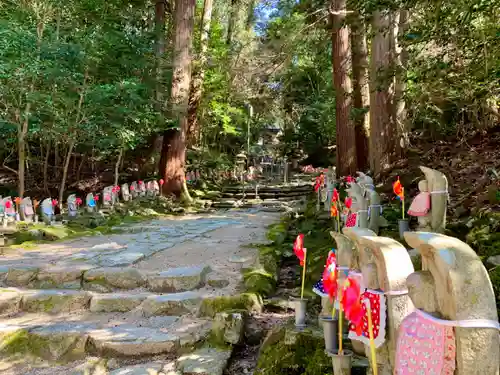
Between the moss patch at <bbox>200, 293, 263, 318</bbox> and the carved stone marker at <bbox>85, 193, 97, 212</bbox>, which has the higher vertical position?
the carved stone marker at <bbox>85, 193, 97, 212</bbox>

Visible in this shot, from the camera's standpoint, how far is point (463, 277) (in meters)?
1.75

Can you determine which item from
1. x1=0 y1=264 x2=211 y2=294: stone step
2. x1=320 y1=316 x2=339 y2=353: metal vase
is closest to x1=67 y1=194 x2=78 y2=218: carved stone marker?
x1=0 y1=264 x2=211 y2=294: stone step

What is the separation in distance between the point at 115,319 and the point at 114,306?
247 millimetres

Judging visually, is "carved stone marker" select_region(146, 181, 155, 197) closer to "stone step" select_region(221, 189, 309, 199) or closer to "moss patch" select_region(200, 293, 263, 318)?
"stone step" select_region(221, 189, 309, 199)

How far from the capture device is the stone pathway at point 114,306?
13.0 feet

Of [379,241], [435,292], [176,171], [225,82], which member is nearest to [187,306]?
[379,241]

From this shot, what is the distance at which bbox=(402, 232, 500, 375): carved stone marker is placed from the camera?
1719 mm

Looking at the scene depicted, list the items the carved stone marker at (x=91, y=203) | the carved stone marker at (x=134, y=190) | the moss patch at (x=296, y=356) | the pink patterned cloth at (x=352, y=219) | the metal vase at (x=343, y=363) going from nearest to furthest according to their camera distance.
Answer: the metal vase at (x=343, y=363)
the moss patch at (x=296, y=356)
the pink patterned cloth at (x=352, y=219)
the carved stone marker at (x=91, y=203)
the carved stone marker at (x=134, y=190)

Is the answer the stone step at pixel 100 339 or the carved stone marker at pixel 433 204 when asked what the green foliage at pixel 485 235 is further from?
the stone step at pixel 100 339

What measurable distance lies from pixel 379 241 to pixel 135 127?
10.6 m

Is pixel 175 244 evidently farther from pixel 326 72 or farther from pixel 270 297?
pixel 326 72

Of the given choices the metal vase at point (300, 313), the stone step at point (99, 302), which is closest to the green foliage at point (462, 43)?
the metal vase at point (300, 313)

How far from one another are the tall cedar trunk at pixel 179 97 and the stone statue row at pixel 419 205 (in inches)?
344

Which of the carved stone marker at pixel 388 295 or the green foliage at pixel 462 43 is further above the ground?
the green foliage at pixel 462 43
